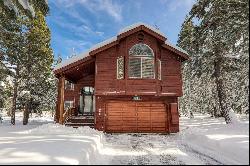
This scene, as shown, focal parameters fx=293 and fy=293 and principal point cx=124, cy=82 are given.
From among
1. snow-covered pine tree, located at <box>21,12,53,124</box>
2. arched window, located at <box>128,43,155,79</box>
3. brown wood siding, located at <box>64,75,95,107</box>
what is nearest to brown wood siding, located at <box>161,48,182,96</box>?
arched window, located at <box>128,43,155,79</box>

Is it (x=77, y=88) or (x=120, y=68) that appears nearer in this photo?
(x=120, y=68)

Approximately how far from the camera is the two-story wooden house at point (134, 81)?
66.7ft

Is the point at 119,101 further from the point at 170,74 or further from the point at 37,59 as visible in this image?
the point at 37,59

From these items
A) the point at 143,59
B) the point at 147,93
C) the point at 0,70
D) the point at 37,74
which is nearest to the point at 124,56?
the point at 143,59

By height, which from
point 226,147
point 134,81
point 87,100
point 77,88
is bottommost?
point 226,147

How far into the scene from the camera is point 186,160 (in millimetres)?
10367

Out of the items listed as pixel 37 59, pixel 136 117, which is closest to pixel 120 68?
pixel 136 117

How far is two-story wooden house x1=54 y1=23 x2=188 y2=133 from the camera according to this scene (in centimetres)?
2033

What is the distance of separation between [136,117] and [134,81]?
9.18 ft

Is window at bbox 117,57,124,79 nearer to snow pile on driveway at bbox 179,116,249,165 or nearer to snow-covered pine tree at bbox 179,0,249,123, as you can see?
snow-covered pine tree at bbox 179,0,249,123

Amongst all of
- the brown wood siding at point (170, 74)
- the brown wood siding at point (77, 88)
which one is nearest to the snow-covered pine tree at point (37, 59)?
the brown wood siding at point (77, 88)

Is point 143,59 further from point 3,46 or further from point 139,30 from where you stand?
point 3,46

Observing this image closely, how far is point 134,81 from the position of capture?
20.2 m

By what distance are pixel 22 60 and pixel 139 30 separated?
15.4 m
